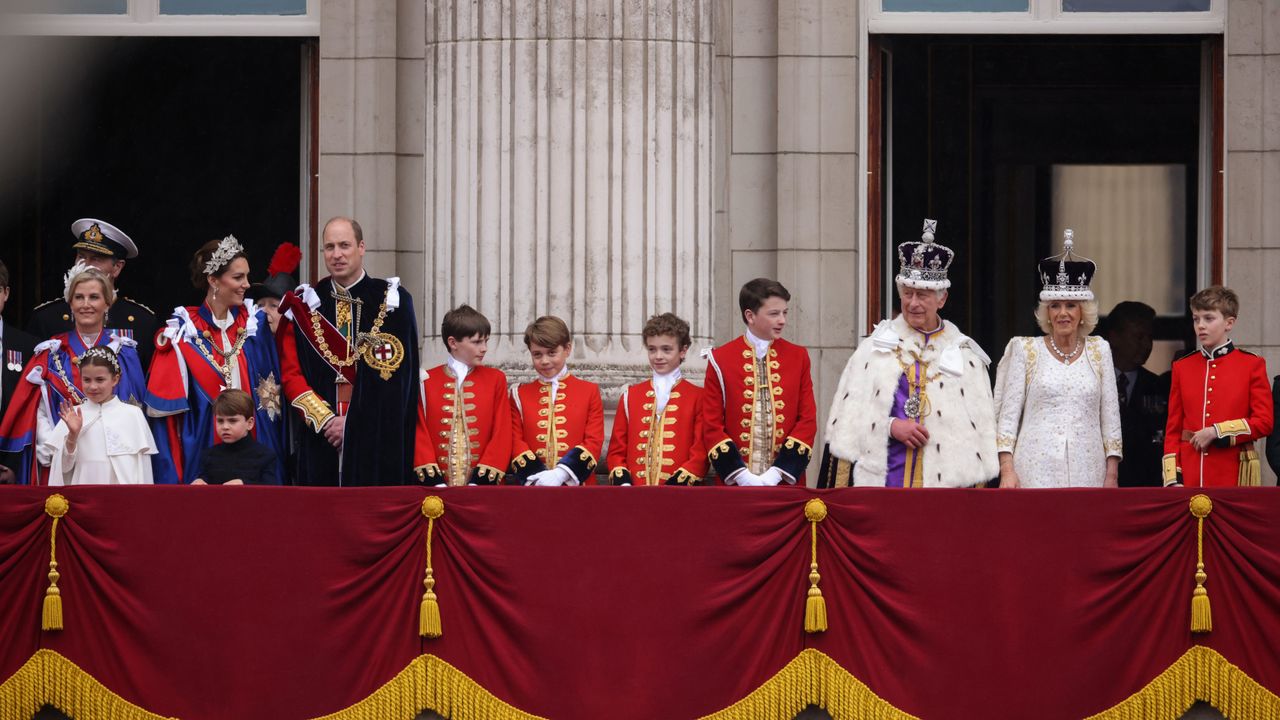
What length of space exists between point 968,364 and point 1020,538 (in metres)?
1.31

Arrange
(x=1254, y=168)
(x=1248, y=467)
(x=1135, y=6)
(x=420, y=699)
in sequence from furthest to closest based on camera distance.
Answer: (x=1135, y=6) → (x=1254, y=168) → (x=1248, y=467) → (x=420, y=699)

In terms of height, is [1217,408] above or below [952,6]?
below

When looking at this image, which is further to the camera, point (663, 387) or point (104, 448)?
point (663, 387)

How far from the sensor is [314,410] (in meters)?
11.1

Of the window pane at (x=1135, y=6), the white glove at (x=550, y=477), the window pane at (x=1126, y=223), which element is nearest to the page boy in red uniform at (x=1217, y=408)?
the white glove at (x=550, y=477)

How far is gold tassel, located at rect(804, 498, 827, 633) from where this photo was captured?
9719mm

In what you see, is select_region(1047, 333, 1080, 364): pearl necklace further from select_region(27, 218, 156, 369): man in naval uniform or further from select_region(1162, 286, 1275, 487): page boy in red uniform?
select_region(27, 218, 156, 369): man in naval uniform

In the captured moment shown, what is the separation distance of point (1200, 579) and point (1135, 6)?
537 centimetres

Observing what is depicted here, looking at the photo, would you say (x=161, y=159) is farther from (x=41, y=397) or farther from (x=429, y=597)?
(x=429, y=597)

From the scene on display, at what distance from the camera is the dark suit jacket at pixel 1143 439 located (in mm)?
12234

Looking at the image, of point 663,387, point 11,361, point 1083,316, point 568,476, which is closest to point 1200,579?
point 1083,316

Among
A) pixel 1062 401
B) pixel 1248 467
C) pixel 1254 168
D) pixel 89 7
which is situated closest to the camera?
pixel 1062 401

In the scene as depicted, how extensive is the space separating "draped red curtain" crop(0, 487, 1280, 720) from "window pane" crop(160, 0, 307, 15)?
4.99 meters

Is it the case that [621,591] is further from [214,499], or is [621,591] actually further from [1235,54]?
[1235,54]
